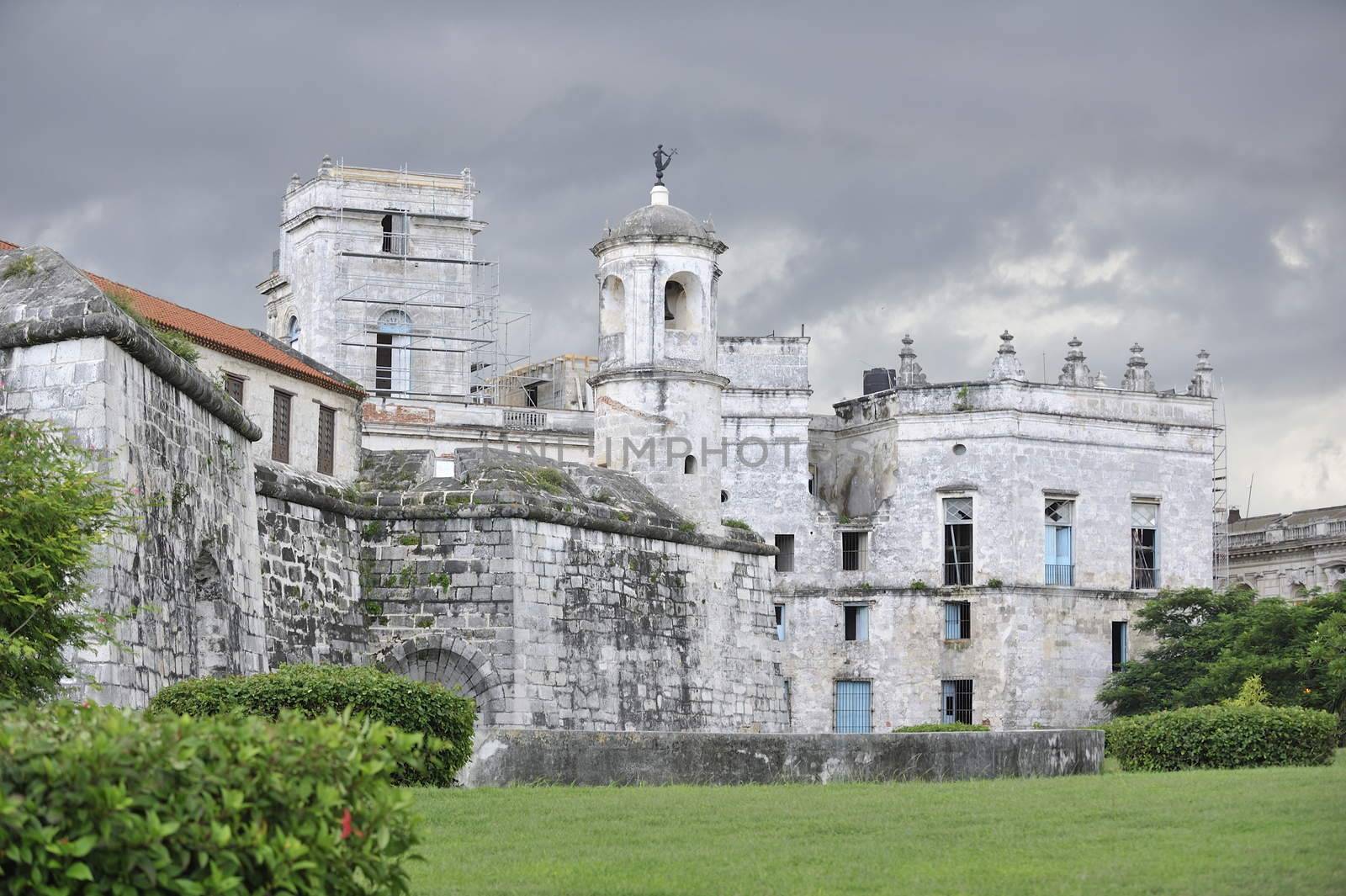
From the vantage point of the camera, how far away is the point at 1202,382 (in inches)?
2101

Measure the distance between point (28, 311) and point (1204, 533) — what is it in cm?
3977

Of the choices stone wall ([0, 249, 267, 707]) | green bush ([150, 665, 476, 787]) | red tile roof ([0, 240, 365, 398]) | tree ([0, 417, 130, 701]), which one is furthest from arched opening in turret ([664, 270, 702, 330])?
tree ([0, 417, 130, 701])

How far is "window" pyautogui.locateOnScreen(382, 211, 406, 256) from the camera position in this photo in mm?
61781

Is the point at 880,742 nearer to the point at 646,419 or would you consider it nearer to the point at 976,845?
the point at 976,845

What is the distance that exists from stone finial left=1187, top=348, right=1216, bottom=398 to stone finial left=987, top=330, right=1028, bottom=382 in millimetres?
5189

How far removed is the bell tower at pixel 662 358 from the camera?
1277 inches

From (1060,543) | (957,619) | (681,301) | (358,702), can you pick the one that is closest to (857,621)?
(957,619)

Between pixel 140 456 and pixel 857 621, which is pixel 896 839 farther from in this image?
pixel 857 621

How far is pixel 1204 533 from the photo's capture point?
52.2 metres

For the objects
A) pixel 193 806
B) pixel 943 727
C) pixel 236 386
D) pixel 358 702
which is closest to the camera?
pixel 193 806

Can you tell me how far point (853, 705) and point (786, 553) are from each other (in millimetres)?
4459

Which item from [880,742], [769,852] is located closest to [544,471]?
[880,742]

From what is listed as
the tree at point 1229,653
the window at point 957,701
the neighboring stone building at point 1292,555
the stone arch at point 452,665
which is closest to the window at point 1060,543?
the tree at point 1229,653

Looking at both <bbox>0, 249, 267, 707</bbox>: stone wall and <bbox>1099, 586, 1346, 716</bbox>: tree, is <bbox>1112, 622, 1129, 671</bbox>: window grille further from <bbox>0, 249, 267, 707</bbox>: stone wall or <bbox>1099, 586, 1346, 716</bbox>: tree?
<bbox>0, 249, 267, 707</bbox>: stone wall
